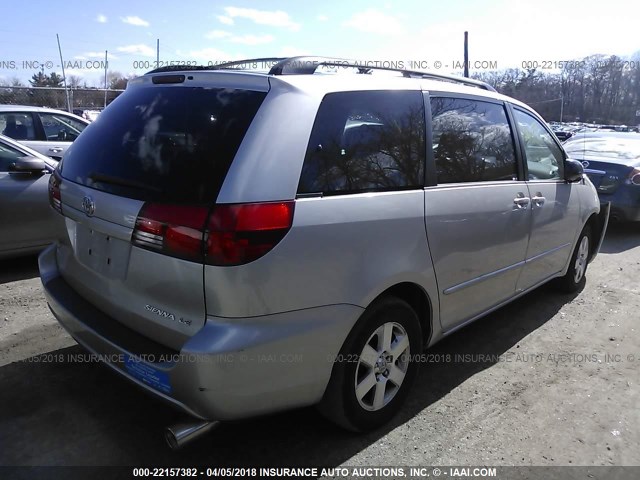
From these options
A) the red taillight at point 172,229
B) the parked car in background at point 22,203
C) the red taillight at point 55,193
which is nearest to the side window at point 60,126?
the parked car in background at point 22,203

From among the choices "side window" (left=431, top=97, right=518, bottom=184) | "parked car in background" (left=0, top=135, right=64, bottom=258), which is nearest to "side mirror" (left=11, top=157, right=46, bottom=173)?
"parked car in background" (left=0, top=135, right=64, bottom=258)

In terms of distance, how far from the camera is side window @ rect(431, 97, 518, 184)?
296 cm

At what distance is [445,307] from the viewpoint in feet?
9.86

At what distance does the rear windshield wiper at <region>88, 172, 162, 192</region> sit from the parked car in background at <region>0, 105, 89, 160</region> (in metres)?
4.95

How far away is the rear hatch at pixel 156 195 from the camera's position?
2.05 metres

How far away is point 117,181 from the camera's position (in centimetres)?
234

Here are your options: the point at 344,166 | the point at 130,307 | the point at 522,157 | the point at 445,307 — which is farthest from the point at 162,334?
the point at 522,157

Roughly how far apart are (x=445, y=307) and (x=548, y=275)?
6.04 ft

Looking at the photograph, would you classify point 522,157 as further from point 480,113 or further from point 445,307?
point 445,307

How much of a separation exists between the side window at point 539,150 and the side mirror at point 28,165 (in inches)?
169

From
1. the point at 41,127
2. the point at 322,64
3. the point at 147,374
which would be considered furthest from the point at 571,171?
the point at 41,127

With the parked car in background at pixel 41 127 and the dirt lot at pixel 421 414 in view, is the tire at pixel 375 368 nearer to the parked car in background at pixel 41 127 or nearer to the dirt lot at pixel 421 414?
the dirt lot at pixel 421 414

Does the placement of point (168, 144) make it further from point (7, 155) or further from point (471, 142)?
point (7, 155)

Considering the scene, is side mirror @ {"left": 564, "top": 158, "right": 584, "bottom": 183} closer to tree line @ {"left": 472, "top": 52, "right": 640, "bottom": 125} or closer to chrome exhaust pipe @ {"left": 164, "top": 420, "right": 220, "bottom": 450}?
chrome exhaust pipe @ {"left": 164, "top": 420, "right": 220, "bottom": 450}
